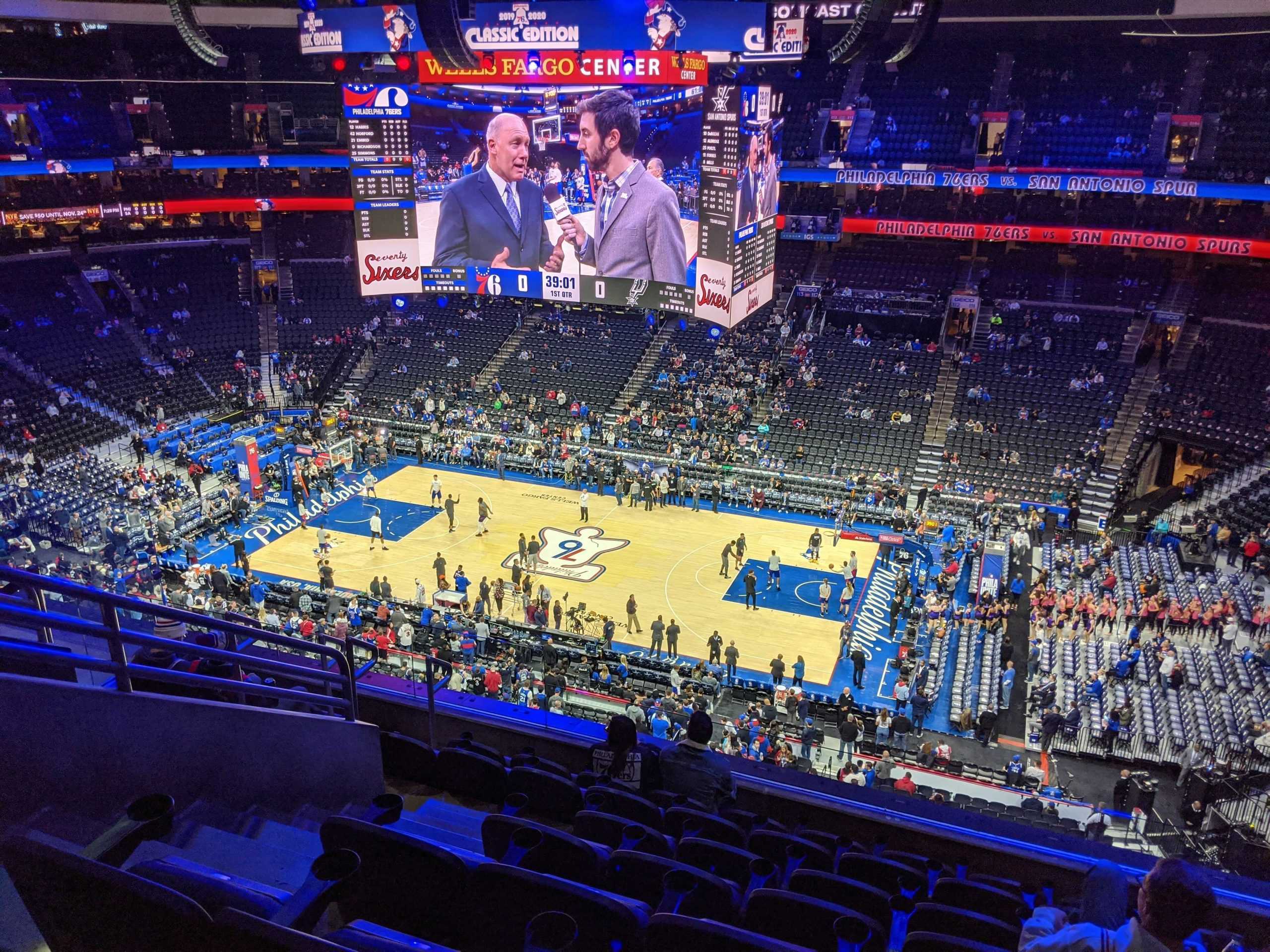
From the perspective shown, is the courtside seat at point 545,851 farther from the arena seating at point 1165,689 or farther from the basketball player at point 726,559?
the basketball player at point 726,559

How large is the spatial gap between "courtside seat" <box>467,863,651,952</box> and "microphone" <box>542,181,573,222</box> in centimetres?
1886

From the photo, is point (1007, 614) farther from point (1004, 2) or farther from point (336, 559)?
point (1004, 2)

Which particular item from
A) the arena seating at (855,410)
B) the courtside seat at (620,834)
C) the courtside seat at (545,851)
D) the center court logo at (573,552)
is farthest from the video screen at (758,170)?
the courtside seat at (545,851)

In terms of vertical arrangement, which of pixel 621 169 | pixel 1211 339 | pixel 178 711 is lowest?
pixel 1211 339

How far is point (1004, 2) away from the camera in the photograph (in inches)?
1303

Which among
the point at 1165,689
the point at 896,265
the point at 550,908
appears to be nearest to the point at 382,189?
the point at 1165,689

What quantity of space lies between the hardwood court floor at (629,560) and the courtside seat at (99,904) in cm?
1845

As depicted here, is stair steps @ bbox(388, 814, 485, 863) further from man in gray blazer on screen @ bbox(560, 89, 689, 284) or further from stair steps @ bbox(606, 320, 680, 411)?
stair steps @ bbox(606, 320, 680, 411)

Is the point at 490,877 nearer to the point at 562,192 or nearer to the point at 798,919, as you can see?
the point at 798,919

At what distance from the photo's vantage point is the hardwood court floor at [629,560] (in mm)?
22016

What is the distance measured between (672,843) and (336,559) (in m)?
21.6

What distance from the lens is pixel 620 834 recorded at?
543 centimetres

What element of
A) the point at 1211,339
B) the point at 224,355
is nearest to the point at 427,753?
the point at 1211,339

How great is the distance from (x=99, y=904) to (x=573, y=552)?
23.2m
